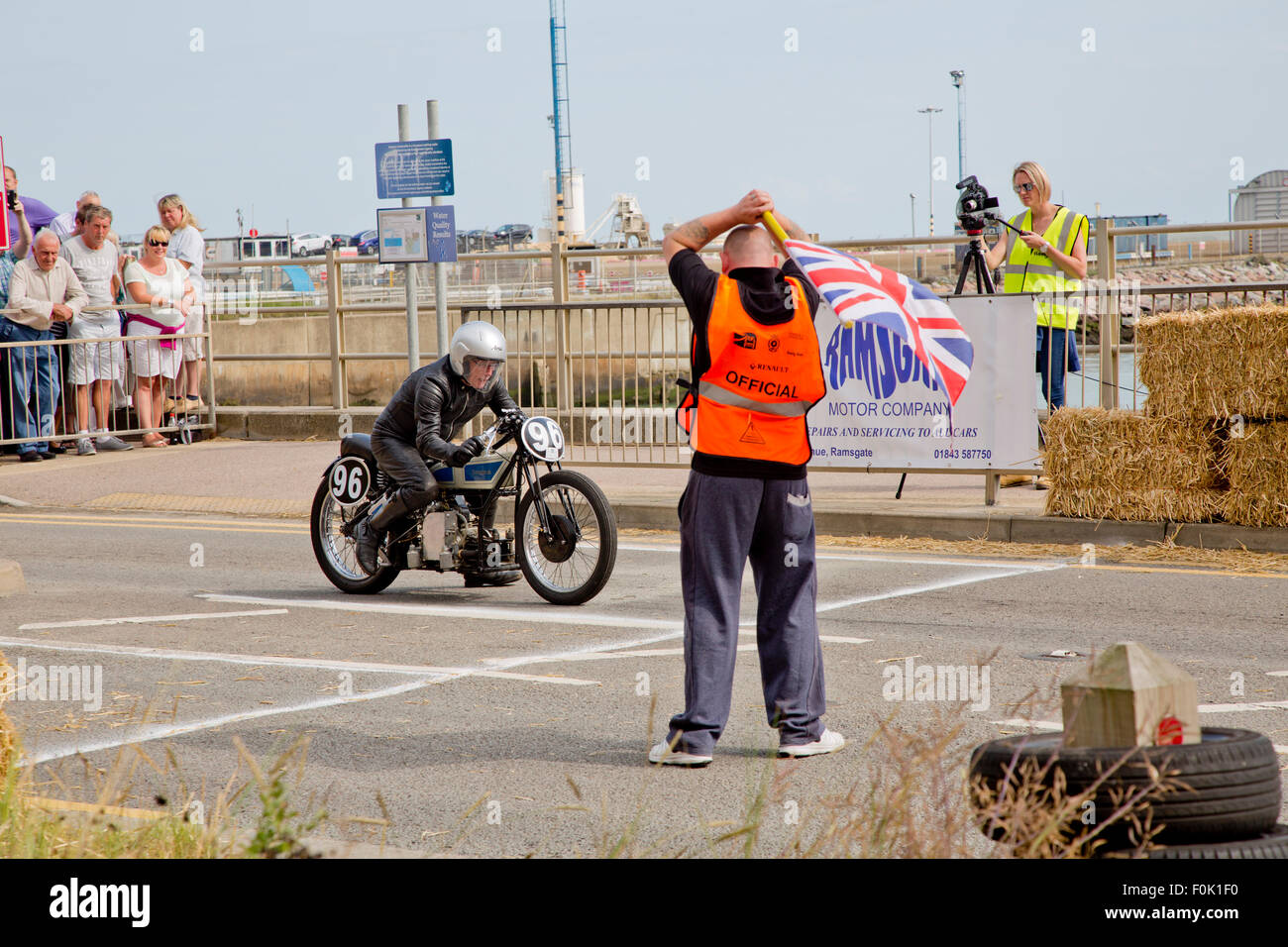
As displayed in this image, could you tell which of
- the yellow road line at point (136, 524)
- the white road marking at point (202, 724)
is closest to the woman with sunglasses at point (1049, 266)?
the yellow road line at point (136, 524)

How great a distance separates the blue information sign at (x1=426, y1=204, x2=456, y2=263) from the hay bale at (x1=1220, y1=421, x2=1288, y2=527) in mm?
7019

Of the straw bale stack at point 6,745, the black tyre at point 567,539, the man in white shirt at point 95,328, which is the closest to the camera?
the straw bale stack at point 6,745

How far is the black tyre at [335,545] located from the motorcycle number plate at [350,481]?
2.5 inches

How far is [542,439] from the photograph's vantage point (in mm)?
9188

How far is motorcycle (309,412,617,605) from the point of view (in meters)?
8.98

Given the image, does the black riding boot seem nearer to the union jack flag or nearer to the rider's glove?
the rider's glove

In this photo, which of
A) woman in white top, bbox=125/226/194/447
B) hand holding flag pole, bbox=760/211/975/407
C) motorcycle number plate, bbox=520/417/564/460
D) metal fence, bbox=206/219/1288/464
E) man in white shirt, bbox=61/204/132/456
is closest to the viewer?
hand holding flag pole, bbox=760/211/975/407

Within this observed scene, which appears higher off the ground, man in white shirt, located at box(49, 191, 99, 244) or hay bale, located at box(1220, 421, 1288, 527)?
man in white shirt, located at box(49, 191, 99, 244)

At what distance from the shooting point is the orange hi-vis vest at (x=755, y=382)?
215 inches

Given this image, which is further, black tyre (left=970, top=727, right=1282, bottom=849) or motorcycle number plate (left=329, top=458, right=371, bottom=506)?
motorcycle number plate (left=329, top=458, right=371, bottom=506)

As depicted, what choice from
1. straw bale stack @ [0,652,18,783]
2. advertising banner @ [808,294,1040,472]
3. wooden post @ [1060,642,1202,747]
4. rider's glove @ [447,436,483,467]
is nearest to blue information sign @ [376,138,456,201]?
advertising banner @ [808,294,1040,472]

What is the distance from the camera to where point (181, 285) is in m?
18.0

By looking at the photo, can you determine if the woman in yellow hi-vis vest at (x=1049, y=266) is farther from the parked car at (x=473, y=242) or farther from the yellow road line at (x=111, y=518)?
the parked car at (x=473, y=242)

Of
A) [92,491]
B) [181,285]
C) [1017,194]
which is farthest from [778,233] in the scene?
[181,285]
